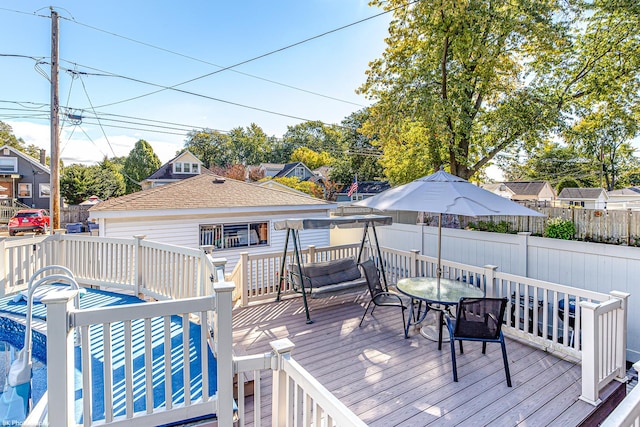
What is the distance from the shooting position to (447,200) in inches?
152

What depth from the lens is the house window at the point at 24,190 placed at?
79.5ft

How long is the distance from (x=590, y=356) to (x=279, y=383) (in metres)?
2.97

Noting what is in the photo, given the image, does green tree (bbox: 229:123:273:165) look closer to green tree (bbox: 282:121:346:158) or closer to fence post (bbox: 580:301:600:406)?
green tree (bbox: 282:121:346:158)

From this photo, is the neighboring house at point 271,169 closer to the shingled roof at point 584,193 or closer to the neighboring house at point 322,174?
the neighboring house at point 322,174

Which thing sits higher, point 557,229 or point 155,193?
point 155,193

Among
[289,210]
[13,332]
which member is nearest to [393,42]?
[289,210]

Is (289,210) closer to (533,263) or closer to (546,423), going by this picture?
(533,263)

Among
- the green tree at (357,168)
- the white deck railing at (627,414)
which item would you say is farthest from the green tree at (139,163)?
the white deck railing at (627,414)

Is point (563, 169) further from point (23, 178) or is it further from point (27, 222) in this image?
point (23, 178)

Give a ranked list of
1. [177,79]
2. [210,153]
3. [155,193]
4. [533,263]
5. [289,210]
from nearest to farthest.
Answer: [533,263] → [155,193] → [289,210] → [177,79] → [210,153]

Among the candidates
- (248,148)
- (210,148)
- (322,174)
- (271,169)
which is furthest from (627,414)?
(248,148)

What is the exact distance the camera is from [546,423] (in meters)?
2.67

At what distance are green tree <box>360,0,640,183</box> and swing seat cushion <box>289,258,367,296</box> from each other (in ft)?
19.3

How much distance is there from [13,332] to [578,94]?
551 inches
